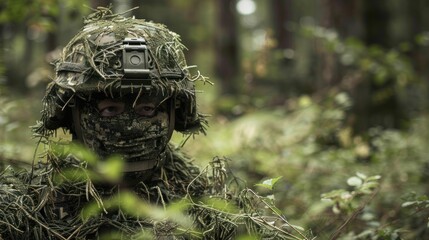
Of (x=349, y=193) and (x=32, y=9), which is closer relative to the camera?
(x=349, y=193)

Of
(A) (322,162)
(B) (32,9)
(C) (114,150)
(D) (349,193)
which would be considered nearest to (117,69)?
(C) (114,150)

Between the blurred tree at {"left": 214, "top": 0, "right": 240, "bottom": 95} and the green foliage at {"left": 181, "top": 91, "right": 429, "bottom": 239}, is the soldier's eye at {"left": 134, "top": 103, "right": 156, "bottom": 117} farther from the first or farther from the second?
the blurred tree at {"left": 214, "top": 0, "right": 240, "bottom": 95}

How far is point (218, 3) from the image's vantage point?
43.5 ft

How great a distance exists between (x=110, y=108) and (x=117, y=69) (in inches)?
8.2

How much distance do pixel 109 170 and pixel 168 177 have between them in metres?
1.67

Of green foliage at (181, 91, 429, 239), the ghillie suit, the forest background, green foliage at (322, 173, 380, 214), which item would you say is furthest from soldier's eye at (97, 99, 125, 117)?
green foliage at (181, 91, 429, 239)

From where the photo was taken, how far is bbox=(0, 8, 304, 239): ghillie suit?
8.13 ft

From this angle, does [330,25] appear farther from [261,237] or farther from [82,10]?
[261,237]

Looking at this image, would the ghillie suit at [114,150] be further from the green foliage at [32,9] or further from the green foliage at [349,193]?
the green foliage at [32,9]

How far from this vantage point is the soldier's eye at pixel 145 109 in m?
2.59

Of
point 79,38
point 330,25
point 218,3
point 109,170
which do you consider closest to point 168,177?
point 79,38

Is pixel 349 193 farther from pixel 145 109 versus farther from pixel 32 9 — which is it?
pixel 32 9

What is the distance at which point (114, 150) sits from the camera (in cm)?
259

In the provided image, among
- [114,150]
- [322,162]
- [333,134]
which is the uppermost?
[114,150]
